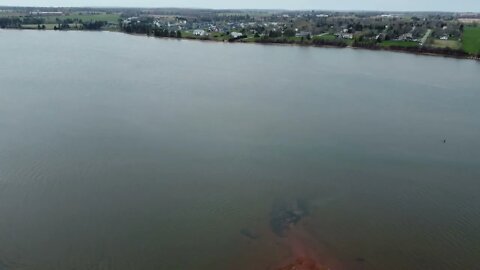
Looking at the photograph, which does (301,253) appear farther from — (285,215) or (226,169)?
(226,169)

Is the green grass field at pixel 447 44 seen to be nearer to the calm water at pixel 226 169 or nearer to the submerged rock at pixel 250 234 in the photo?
the calm water at pixel 226 169

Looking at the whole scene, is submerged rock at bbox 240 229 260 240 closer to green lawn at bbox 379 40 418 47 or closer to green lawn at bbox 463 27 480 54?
green lawn at bbox 463 27 480 54

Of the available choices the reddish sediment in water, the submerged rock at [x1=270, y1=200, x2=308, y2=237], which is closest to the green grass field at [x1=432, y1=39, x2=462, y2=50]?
the submerged rock at [x1=270, y1=200, x2=308, y2=237]

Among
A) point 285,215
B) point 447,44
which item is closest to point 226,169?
point 285,215

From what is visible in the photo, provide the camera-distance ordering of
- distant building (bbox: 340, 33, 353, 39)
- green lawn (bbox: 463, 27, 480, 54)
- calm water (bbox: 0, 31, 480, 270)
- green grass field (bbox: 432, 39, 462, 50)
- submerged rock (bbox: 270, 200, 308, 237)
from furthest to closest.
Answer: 1. distant building (bbox: 340, 33, 353, 39)
2. green grass field (bbox: 432, 39, 462, 50)
3. green lawn (bbox: 463, 27, 480, 54)
4. submerged rock (bbox: 270, 200, 308, 237)
5. calm water (bbox: 0, 31, 480, 270)

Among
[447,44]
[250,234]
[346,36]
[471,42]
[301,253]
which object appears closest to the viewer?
[301,253]

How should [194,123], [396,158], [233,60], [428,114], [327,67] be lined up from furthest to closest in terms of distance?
[233,60] < [327,67] < [428,114] < [194,123] < [396,158]

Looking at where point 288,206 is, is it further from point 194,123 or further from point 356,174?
point 194,123

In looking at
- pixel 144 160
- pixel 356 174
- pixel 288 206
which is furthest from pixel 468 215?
pixel 144 160
